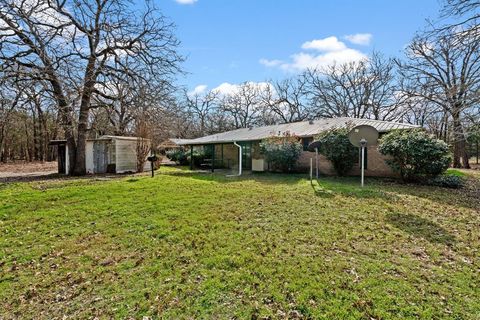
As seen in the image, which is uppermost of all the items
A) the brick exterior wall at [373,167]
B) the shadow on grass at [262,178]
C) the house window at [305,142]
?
the house window at [305,142]

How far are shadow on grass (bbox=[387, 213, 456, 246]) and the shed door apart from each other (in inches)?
646

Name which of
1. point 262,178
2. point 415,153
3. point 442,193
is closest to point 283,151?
point 262,178

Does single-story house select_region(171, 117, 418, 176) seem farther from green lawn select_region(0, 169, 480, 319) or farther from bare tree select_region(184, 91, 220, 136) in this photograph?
bare tree select_region(184, 91, 220, 136)

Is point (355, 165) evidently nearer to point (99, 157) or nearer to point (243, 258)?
point (243, 258)

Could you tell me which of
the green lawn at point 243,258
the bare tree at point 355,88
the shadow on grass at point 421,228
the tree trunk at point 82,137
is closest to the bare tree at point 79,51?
the tree trunk at point 82,137

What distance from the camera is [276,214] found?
6.57 metres

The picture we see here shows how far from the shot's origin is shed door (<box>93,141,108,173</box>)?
57.1 ft

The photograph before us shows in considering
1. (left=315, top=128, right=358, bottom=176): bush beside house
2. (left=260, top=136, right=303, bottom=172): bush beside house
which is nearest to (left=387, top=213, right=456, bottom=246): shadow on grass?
(left=315, top=128, right=358, bottom=176): bush beside house

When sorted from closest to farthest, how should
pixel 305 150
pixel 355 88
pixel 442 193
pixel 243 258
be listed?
pixel 243 258
pixel 442 193
pixel 305 150
pixel 355 88

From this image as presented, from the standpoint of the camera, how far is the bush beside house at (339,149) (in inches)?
479

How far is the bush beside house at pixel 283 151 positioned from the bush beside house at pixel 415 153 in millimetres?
4187

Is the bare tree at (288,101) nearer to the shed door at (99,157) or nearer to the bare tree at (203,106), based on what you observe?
the bare tree at (203,106)

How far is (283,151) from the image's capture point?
14055mm

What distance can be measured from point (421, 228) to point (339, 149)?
7.00m
